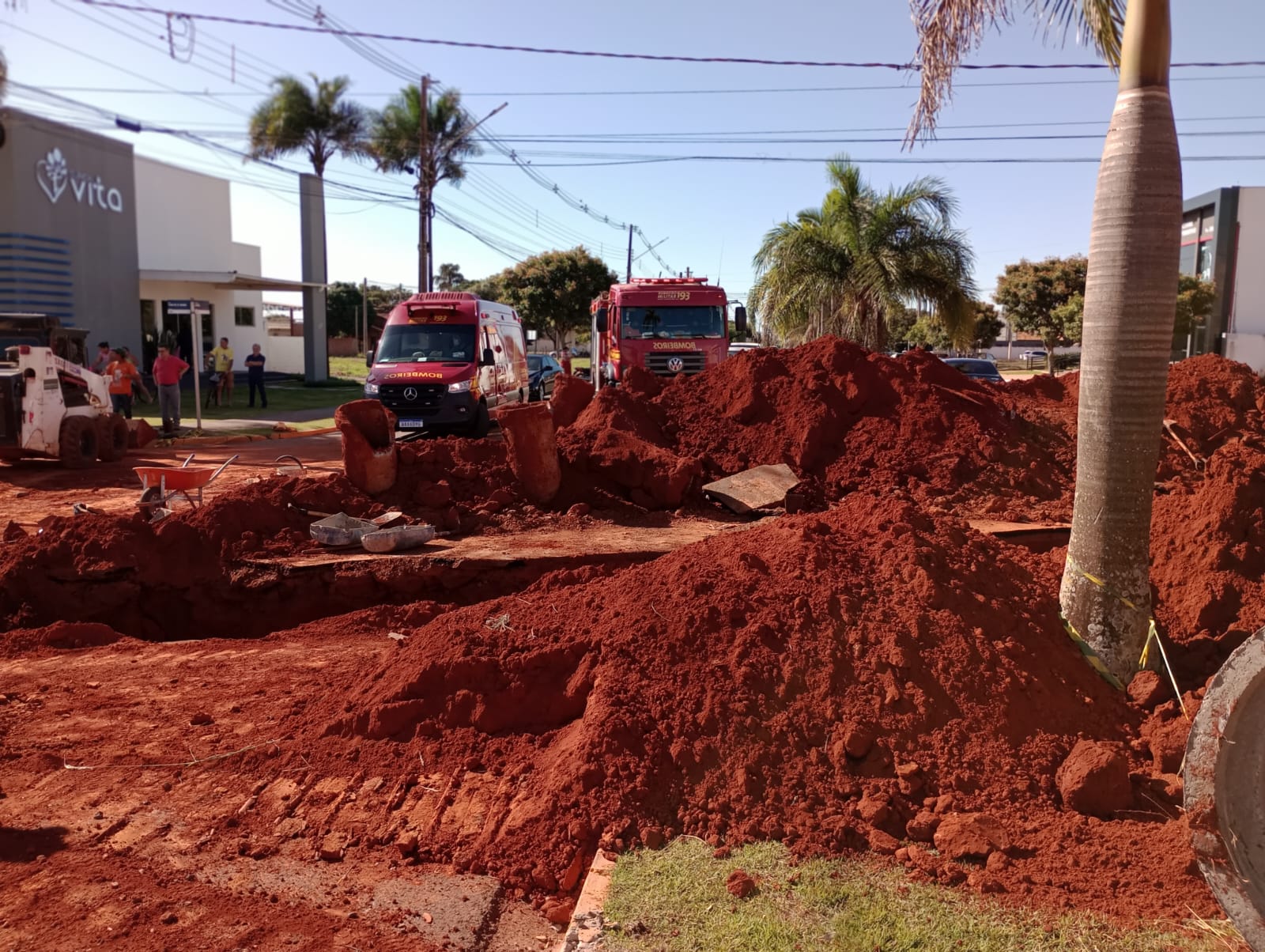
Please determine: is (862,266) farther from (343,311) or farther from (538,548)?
(343,311)

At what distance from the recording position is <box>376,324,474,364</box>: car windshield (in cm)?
1725

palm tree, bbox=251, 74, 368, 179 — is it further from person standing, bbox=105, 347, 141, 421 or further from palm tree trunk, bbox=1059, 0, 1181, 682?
palm tree trunk, bbox=1059, 0, 1181, 682

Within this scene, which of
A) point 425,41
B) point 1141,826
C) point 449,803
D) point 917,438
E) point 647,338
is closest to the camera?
point 1141,826

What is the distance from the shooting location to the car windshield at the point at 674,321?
64.2 ft

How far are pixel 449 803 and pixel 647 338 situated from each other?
15725 mm

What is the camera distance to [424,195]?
98.5 feet

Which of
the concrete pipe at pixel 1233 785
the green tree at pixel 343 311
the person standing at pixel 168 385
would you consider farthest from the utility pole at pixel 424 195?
the green tree at pixel 343 311

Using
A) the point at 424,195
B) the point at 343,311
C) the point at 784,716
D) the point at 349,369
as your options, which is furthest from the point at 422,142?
the point at 343,311

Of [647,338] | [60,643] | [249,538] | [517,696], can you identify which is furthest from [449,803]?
[647,338]

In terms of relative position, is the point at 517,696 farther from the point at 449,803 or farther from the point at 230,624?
the point at 230,624

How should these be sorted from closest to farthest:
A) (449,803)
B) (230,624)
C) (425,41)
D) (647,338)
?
(449,803)
(230,624)
(425,41)
(647,338)

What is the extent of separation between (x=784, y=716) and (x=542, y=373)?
25.9 m

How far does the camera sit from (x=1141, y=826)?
12.8 ft

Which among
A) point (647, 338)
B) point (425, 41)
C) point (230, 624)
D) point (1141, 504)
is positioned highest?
point (425, 41)
